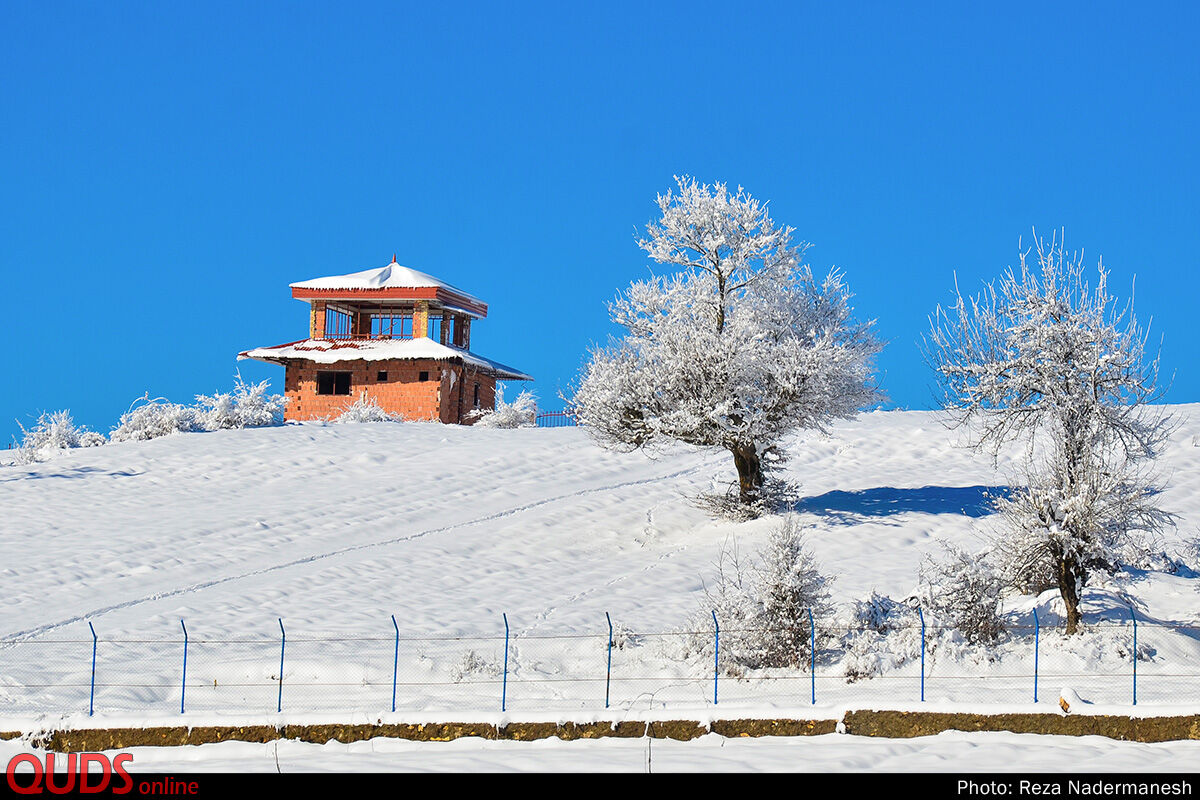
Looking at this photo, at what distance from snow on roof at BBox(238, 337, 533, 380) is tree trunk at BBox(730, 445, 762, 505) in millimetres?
27364

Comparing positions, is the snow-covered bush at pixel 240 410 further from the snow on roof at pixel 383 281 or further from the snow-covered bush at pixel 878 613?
the snow-covered bush at pixel 878 613

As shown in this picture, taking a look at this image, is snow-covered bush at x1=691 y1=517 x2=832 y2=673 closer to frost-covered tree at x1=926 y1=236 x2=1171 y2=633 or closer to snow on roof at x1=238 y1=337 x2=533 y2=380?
frost-covered tree at x1=926 y1=236 x2=1171 y2=633

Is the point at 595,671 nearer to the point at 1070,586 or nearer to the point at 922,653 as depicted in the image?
the point at 922,653

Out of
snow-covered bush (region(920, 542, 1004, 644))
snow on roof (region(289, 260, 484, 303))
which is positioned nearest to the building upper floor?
snow on roof (region(289, 260, 484, 303))

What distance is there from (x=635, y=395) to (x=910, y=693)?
15.2 meters

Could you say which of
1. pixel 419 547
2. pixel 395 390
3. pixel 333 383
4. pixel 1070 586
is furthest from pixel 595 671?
pixel 333 383

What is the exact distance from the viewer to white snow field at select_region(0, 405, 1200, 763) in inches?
766

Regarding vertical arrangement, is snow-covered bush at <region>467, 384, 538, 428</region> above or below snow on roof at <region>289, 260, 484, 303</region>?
below

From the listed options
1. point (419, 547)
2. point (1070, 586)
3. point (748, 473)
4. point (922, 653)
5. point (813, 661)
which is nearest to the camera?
point (922, 653)

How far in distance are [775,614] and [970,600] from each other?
12.6 feet

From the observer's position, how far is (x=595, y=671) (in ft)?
69.6

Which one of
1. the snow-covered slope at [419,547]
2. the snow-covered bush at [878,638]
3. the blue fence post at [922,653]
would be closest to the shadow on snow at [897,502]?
the snow-covered slope at [419,547]

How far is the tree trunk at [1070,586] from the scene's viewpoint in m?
21.7
